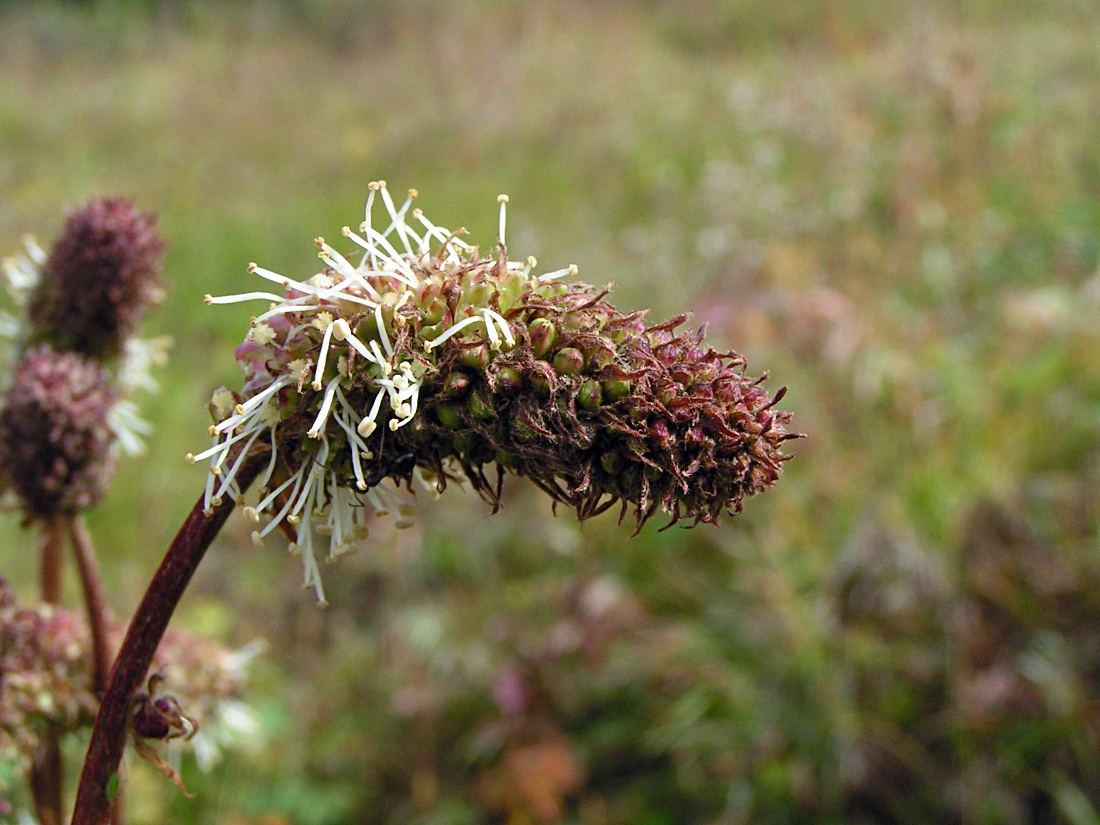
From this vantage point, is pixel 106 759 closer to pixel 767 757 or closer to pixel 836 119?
pixel 767 757

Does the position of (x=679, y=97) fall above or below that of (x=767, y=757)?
above

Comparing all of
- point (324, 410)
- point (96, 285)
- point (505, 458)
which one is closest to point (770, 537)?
point (96, 285)

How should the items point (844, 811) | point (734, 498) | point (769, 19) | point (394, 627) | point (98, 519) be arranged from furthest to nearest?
point (769, 19)
point (98, 519)
point (394, 627)
point (844, 811)
point (734, 498)

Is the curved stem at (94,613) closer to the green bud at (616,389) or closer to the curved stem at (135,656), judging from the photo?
the curved stem at (135,656)

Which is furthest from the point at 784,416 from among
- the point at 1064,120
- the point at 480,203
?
the point at 1064,120

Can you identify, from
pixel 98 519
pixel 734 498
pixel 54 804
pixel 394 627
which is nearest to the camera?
pixel 734 498

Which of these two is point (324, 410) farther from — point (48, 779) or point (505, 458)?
point (48, 779)

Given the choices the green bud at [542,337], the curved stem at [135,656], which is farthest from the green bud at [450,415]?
the curved stem at [135,656]
